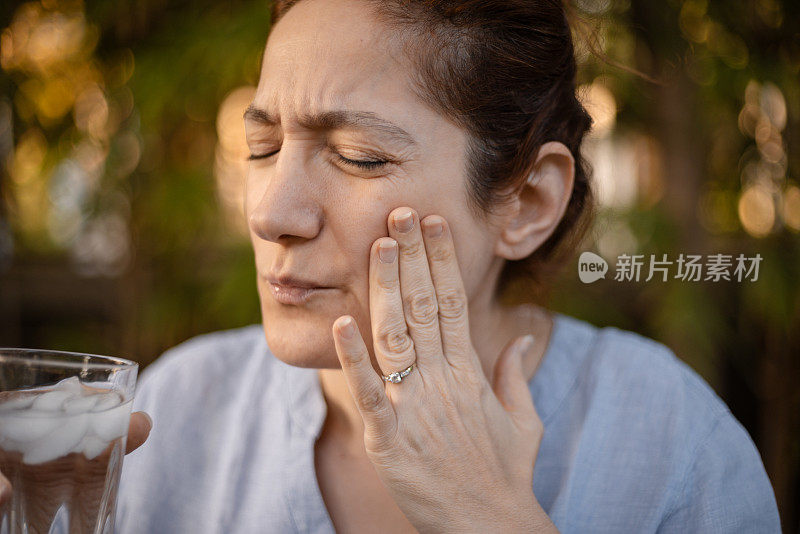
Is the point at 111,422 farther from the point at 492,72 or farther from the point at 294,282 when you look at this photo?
the point at 492,72

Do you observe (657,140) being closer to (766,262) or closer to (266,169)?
(766,262)

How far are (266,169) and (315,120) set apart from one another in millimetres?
187

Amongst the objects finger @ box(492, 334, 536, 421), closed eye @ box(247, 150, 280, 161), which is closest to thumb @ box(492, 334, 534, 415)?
finger @ box(492, 334, 536, 421)

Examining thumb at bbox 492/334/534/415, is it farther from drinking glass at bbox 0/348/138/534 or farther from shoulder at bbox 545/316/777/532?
drinking glass at bbox 0/348/138/534

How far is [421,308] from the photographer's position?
3.51ft

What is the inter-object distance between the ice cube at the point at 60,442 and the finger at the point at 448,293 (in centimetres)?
59

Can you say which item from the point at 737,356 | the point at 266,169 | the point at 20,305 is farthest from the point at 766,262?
the point at 20,305

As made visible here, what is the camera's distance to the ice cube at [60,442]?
0.79 m

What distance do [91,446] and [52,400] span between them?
3.3 inches

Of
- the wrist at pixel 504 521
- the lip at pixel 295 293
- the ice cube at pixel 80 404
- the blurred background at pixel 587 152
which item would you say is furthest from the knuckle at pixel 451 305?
the blurred background at pixel 587 152

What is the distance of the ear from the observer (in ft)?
4.25

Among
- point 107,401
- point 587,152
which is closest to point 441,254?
point 107,401

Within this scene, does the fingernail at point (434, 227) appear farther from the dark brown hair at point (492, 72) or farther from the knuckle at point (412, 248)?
the dark brown hair at point (492, 72)

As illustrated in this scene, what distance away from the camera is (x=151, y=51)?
8.45ft
